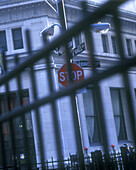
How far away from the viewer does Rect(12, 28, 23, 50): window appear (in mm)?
24078

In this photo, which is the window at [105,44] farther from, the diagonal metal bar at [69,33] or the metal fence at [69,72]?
the diagonal metal bar at [69,33]

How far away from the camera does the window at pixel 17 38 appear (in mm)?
24078

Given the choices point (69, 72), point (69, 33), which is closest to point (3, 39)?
point (69, 72)

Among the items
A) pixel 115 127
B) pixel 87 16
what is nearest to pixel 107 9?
pixel 87 16

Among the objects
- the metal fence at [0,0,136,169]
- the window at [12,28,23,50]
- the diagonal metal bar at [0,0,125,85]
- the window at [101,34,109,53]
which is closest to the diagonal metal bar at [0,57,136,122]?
the metal fence at [0,0,136,169]

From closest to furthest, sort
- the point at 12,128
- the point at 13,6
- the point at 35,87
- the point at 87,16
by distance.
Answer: the point at 87,16
the point at 35,87
the point at 12,128
the point at 13,6

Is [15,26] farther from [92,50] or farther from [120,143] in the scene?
[92,50]

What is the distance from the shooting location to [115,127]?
24031 millimetres

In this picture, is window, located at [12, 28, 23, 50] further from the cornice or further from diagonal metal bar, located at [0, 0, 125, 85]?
diagonal metal bar, located at [0, 0, 125, 85]

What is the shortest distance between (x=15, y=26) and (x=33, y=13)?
151 centimetres

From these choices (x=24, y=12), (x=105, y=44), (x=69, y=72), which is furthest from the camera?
(x=105, y=44)

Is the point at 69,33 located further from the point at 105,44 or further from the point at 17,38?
the point at 105,44

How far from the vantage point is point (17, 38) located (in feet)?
79.2

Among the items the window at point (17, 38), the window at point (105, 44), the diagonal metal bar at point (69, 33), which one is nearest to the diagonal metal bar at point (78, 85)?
the diagonal metal bar at point (69, 33)
